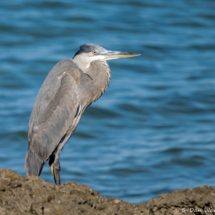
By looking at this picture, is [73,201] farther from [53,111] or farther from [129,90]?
[129,90]

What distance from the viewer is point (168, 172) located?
8.26 m

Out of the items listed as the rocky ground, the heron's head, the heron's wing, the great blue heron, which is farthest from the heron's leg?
the rocky ground

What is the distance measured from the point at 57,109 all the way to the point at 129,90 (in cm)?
660

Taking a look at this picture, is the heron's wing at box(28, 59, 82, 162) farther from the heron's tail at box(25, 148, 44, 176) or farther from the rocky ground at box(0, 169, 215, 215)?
the rocky ground at box(0, 169, 215, 215)

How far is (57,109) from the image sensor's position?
17.1 ft

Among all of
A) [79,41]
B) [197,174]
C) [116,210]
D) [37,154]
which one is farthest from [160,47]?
[116,210]

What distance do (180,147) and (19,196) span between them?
6.15 meters

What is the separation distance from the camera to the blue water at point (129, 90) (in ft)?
26.8

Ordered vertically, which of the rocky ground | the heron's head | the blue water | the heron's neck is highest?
the heron's head

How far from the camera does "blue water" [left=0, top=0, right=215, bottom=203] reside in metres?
8.18

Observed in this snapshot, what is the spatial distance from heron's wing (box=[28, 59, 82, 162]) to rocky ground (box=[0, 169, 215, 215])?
60.9 inches

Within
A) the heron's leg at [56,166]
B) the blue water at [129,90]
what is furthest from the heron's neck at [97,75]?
the blue water at [129,90]

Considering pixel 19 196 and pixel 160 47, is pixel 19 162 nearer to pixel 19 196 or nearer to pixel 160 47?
pixel 19 196

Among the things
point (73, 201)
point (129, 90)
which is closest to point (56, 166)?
point (73, 201)
